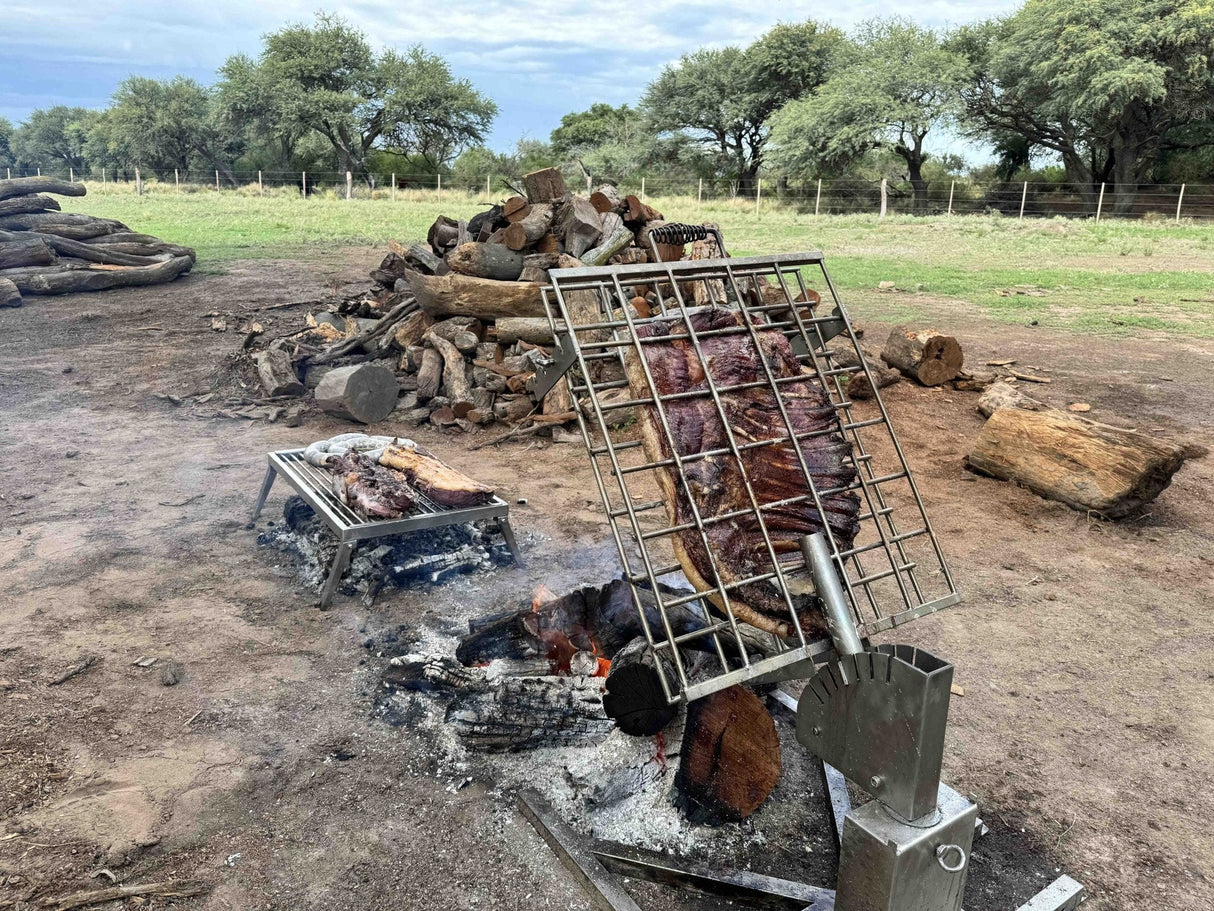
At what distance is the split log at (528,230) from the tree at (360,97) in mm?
38636

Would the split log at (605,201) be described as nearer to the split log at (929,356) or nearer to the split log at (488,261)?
the split log at (488,261)

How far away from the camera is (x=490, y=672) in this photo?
3318 mm

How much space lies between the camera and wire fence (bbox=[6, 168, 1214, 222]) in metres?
27.8

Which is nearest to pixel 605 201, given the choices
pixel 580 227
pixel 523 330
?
pixel 580 227

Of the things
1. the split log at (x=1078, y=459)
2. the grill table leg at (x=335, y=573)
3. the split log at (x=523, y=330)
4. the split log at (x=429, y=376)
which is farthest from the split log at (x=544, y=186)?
the grill table leg at (x=335, y=573)

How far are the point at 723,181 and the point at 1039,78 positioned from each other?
13.0 meters

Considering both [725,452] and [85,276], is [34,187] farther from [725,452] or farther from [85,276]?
[725,452]

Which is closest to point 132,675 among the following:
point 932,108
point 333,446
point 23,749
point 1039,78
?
point 23,749

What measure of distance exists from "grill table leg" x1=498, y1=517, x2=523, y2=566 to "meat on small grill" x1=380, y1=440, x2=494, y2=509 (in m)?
0.18

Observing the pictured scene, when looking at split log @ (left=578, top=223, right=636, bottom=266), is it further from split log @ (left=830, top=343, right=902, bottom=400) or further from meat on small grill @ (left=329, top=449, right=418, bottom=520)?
meat on small grill @ (left=329, top=449, right=418, bottom=520)

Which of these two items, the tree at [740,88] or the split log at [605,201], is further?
the tree at [740,88]

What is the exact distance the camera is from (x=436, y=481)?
443cm

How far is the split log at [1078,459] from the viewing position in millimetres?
5238

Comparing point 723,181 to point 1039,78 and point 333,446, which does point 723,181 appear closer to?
point 1039,78
